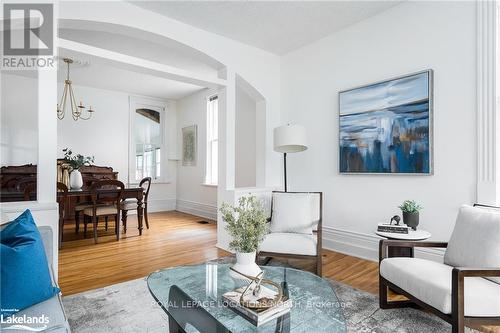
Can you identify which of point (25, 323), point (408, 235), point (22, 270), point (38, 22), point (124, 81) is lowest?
point (25, 323)

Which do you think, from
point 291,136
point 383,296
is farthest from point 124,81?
point 383,296

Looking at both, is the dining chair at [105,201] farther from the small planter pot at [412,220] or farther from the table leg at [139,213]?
the small planter pot at [412,220]

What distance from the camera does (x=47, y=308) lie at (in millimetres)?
1368

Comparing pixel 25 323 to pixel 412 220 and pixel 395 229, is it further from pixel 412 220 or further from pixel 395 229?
pixel 412 220

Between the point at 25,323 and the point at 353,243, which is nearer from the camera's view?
the point at 25,323

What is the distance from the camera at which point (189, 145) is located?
22.9 ft

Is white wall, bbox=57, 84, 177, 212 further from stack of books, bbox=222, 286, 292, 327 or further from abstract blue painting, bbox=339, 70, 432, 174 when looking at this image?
stack of books, bbox=222, 286, 292, 327

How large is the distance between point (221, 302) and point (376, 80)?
3176 mm

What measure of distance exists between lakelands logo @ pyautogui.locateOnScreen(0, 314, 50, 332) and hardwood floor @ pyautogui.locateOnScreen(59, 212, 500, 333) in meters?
1.44

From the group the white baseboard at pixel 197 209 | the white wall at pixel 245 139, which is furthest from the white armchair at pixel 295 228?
the white baseboard at pixel 197 209

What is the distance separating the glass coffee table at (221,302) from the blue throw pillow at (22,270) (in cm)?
56

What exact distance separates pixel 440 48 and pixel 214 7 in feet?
8.32

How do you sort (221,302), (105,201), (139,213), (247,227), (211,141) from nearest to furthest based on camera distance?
1. (221,302)
2. (247,227)
3. (105,201)
4. (139,213)
5. (211,141)

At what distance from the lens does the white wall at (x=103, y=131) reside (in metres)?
5.96
